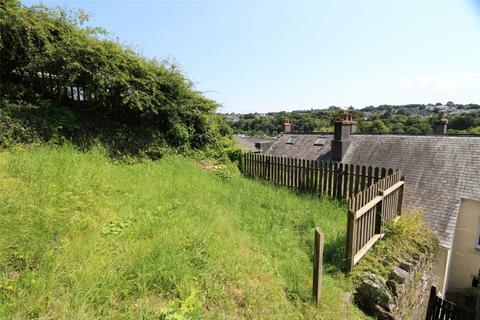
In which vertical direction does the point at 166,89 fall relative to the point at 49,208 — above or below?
above

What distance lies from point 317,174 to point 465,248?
620 centimetres

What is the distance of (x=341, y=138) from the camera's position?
13.3m

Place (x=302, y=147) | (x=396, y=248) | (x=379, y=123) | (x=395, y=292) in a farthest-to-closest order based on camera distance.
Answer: (x=379, y=123) < (x=302, y=147) < (x=396, y=248) < (x=395, y=292)

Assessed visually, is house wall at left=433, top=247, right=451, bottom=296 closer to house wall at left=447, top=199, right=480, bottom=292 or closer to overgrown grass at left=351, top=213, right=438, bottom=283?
house wall at left=447, top=199, right=480, bottom=292

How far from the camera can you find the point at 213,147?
10234 millimetres

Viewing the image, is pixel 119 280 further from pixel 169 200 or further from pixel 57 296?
pixel 169 200

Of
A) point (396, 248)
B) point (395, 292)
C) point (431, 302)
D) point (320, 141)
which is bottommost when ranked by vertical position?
point (431, 302)

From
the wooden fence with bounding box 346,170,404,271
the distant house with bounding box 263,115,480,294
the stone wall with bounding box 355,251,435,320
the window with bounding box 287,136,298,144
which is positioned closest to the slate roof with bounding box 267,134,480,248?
the distant house with bounding box 263,115,480,294

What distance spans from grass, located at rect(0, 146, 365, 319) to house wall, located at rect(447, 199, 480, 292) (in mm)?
→ 6246

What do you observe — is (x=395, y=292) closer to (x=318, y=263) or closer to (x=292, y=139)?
(x=318, y=263)

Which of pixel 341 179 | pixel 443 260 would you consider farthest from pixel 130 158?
pixel 443 260

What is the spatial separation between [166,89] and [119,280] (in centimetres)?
708

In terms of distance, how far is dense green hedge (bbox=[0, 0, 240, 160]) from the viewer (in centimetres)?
595

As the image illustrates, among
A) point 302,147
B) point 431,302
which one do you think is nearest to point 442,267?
point 431,302
